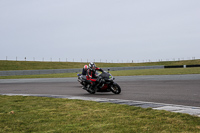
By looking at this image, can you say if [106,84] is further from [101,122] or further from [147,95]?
[101,122]

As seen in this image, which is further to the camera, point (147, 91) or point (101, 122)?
point (147, 91)

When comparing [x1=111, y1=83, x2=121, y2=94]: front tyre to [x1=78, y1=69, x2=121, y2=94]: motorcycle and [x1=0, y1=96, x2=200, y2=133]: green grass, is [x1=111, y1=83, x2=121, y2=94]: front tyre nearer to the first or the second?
[x1=78, y1=69, x2=121, y2=94]: motorcycle

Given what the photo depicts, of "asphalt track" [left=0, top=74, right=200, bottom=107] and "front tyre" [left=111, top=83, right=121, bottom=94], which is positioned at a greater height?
"front tyre" [left=111, top=83, right=121, bottom=94]

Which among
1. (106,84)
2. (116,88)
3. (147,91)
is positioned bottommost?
(147,91)

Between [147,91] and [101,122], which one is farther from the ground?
[101,122]

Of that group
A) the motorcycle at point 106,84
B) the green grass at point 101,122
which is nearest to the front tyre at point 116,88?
the motorcycle at point 106,84

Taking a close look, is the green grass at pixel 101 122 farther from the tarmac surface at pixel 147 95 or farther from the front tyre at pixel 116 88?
the front tyre at pixel 116 88

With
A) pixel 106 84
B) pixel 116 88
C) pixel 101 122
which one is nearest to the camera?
pixel 101 122

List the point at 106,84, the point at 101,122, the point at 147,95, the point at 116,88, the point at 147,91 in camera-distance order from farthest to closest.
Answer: the point at 147,91, the point at 116,88, the point at 106,84, the point at 147,95, the point at 101,122

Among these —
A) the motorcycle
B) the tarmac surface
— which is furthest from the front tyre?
the tarmac surface

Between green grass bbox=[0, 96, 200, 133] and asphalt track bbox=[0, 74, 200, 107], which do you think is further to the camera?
asphalt track bbox=[0, 74, 200, 107]

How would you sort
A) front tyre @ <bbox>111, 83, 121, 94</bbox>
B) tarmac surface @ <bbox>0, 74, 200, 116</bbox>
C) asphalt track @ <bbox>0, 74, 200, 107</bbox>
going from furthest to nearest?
1. front tyre @ <bbox>111, 83, 121, 94</bbox>
2. asphalt track @ <bbox>0, 74, 200, 107</bbox>
3. tarmac surface @ <bbox>0, 74, 200, 116</bbox>

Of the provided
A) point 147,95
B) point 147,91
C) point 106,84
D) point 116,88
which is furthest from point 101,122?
point 147,91

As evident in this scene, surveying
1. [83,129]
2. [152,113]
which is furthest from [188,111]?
[83,129]
